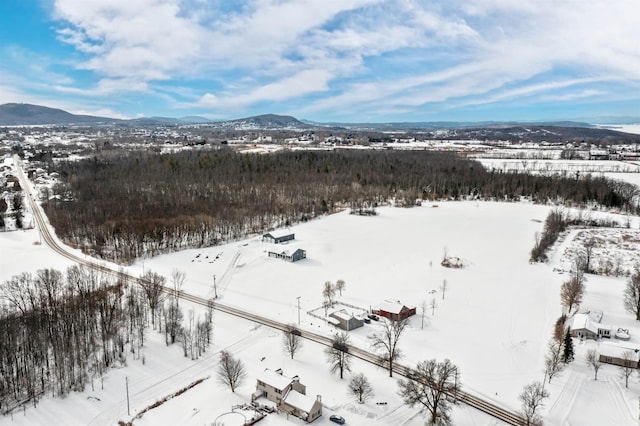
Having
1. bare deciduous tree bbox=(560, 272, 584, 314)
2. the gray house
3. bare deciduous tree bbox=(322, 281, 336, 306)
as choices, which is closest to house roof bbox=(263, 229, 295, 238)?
bare deciduous tree bbox=(322, 281, 336, 306)

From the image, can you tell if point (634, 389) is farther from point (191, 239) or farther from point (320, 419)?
point (191, 239)

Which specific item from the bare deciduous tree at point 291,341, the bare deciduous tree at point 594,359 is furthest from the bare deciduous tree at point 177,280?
the bare deciduous tree at point 594,359

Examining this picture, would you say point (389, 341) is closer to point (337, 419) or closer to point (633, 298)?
point (337, 419)

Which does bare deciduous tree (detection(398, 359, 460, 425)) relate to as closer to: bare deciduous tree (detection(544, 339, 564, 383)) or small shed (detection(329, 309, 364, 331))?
bare deciduous tree (detection(544, 339, 564, 383))

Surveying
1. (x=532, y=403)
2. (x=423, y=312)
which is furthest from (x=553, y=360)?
(x=423, y=312)

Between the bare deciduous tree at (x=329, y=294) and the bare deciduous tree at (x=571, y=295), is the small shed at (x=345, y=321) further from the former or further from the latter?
the bare deciduous tree at (x=571, y=295)

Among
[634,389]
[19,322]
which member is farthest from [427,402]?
[19,322]
